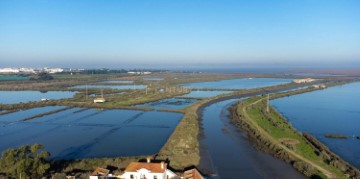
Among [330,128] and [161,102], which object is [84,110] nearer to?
[161,102]

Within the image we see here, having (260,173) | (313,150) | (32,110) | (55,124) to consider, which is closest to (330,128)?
(313,150)

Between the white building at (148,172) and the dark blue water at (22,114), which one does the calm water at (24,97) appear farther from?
the white building at (148,172)

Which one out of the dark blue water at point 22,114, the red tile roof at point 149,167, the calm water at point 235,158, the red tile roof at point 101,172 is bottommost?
the calm water at point 235,158

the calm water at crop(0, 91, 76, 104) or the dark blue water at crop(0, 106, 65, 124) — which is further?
the calm water at crop(0, 91, 76, 104)

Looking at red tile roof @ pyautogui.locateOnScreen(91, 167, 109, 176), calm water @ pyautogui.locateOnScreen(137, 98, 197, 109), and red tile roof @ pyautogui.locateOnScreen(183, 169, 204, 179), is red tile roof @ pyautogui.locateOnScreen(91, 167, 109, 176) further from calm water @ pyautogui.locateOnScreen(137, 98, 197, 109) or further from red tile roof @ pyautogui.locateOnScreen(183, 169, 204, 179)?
calm water @ pyautogui.locateOnScreen(137, 98, 197, 109)

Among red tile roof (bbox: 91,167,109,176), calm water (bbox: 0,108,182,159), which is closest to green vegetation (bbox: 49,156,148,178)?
red tile roof (bbox: 91,167,109,176)

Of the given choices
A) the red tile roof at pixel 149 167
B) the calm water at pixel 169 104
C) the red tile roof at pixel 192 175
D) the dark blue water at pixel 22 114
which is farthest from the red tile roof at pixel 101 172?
the calm water at pixel 169 104
